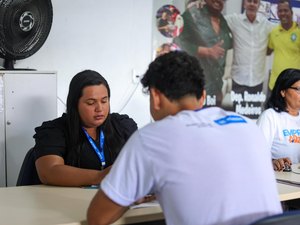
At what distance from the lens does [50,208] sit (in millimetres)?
1587

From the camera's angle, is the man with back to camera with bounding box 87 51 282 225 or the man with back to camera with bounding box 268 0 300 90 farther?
the man with back to camera with bounding box 268 0 300 90

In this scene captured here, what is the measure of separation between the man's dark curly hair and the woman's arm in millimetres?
685

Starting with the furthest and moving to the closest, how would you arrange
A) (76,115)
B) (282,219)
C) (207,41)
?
(207,41) → (76,115) → (282,219)

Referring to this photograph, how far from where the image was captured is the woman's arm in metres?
1.89

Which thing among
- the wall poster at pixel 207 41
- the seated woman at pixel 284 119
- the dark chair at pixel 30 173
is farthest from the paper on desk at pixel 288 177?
the wall poster at pixel 207 41

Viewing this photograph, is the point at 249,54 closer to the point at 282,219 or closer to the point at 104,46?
the point at 104,46

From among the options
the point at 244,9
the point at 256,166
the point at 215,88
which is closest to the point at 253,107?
the point at 215,88

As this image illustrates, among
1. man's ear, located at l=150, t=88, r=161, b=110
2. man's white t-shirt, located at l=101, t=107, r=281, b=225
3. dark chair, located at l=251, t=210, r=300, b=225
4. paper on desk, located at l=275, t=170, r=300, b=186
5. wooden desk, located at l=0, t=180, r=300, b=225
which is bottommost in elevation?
paper on desk, located at l=275, t=170, r=300, b=186

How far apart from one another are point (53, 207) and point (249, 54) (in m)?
3.04

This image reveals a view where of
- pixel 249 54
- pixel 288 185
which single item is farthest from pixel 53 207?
pixel 249 54

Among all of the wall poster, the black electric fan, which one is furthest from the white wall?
the black electric fan

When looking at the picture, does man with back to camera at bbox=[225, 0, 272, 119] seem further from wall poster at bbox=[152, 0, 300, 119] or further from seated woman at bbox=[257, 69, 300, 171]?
seated woman at bbox=[257, 69, 300, 171]

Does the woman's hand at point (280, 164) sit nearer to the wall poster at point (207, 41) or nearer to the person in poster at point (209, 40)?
the wall poster at point (207, 41)

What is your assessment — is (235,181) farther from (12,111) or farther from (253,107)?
(253,107)
